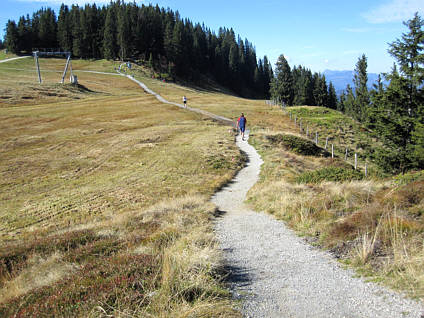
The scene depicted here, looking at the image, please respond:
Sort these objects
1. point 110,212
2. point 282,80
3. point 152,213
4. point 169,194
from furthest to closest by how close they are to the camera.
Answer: point 282,80
point 169,194
point 110,212
point 152,213

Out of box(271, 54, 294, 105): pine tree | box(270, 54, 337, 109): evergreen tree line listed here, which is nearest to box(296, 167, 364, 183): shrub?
box(270, 54, 337, 109): evergreen tree line

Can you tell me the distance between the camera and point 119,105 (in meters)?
52.8

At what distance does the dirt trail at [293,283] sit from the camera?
176 inches

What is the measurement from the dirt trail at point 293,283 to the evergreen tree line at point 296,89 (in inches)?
2768

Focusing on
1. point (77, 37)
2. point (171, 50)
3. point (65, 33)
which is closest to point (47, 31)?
point (65, 33)

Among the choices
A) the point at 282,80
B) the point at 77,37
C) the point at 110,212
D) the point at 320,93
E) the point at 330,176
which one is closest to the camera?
the point at 110,212

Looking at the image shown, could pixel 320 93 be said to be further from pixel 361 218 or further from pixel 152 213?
pixel 361 218

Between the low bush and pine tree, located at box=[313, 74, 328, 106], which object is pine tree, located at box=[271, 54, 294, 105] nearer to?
pine tree, located at box=[313, 74, 328, 106]

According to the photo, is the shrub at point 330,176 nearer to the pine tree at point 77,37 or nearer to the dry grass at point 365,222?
the dry grass at point 365,222

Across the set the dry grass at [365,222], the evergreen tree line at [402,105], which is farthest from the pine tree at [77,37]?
the dry grass at [365,222]

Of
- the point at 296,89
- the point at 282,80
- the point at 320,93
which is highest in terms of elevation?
the point at 282,80

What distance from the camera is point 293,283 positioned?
17.7 feet

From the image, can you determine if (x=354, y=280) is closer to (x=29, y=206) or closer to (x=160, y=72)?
(x=29, y=206)

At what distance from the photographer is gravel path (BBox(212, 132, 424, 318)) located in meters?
4.47
